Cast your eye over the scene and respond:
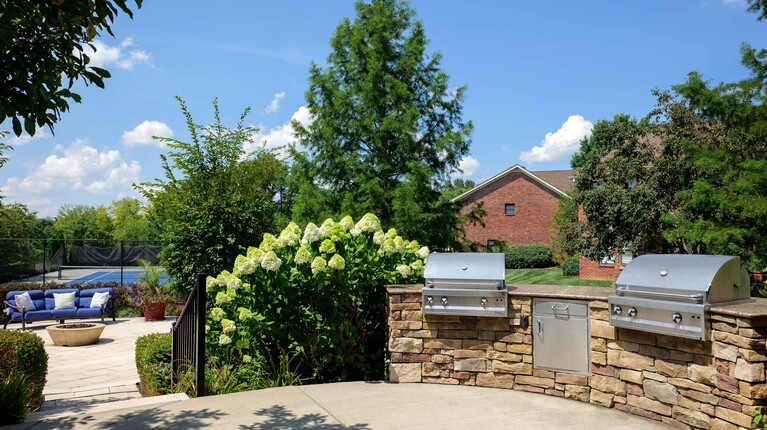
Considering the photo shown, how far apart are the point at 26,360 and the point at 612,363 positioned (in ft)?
20.9

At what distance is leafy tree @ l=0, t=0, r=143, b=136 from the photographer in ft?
11.3

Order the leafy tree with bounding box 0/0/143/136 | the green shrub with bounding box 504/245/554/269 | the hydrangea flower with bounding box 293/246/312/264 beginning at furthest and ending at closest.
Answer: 1. the green shrub with bounding box 504/245/554/269
2. the hydrangea flower with bounding box 293/246/312/264
3. the leafy tree with bounding box 0/0/143/136

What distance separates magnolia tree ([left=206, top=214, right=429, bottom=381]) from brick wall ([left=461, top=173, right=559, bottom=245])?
31934 mm

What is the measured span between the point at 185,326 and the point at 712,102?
17.2 meters

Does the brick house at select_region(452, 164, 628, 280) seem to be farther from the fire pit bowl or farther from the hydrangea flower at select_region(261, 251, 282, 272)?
the hydrangea flower at select_region(261, 251, 282, 272)

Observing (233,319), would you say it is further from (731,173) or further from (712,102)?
(712,102)

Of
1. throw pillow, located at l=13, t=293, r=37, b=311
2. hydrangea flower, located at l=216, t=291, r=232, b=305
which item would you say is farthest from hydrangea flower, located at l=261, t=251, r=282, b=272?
throw pillow, located at l=13, t=293, r=37, b=311

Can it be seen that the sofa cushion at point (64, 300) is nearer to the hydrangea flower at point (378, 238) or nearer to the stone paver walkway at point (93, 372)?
the stone paver walkway at point (93, 372)

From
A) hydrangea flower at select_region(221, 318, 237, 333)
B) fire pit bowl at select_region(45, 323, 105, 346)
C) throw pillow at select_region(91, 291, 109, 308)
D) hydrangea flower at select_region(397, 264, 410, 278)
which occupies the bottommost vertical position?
fire pit bowl at select_region(45, 323, 105, 346)

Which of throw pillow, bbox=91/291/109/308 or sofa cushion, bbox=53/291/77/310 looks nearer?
sofa cushion, bbox=53/291/77/310

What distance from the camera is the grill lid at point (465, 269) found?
5.20 metres

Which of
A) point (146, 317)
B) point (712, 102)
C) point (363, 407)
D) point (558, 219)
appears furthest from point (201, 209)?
point (558, 219)

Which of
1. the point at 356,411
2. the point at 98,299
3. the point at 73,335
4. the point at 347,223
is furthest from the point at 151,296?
the point at 356,411

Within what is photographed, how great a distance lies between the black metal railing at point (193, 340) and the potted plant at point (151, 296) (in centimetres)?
988
